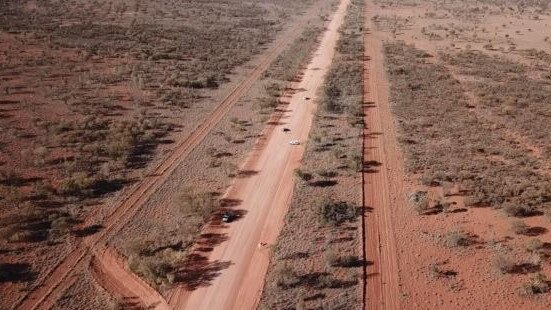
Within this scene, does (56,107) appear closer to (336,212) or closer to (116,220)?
(116,220)

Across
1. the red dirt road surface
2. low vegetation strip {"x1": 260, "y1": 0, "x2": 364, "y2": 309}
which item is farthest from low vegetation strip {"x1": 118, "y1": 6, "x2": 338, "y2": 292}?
low vegetation strip {"x1": 260, "y1": 0, "x2": 364, "y2": 309}

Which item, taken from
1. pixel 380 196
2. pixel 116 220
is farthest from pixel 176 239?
pixel 380 196

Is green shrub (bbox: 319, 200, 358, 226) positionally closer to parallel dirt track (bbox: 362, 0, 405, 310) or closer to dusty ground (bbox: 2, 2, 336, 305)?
parallel dirt track (bbox: 362, 0, 405, 310)

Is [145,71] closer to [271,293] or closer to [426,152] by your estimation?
[426,152]

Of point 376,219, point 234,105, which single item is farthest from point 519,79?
point 376,219

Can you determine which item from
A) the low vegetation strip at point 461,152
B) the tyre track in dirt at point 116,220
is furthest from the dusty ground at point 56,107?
the low vegetation strip at point 461,152

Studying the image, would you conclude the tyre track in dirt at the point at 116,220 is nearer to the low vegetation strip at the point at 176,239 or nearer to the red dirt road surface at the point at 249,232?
the low vegetation strip at the point at 176,239
